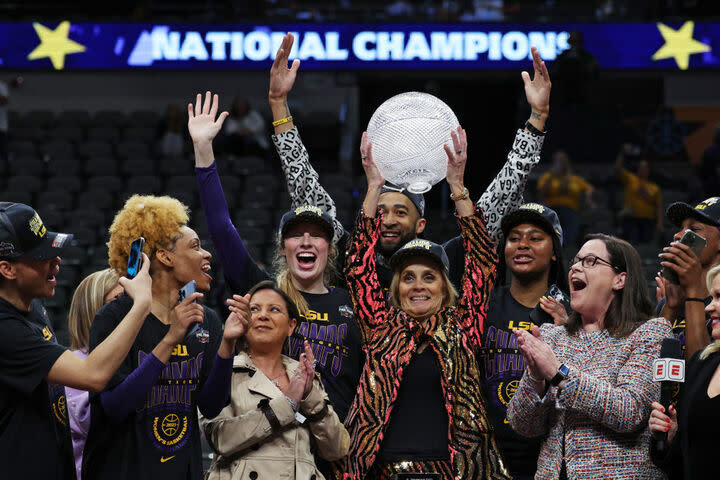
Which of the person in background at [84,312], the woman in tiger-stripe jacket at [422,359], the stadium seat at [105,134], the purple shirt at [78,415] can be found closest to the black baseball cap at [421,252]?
the woman in tiger-stripe jacket at [422,359]

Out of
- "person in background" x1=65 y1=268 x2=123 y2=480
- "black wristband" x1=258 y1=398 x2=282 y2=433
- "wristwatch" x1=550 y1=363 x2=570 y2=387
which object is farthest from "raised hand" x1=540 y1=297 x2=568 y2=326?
"person in background" x1=65 y1=268 x2=123 y2=480

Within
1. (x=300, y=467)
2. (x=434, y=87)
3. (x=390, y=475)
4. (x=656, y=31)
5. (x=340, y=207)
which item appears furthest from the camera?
(x=434, y=87)

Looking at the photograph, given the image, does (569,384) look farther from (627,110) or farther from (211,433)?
(627,110)

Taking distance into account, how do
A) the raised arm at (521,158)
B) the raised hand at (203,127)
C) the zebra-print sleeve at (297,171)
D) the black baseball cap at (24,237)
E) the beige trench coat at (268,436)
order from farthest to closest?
the zebra-print sleeve at (297,171) < the raised arm at (521,158) < the raised hand at (203,127) < the beige trench coat at (268,436) < the black baseball cap at (24,237)

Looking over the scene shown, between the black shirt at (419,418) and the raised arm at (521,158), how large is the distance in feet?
2.71

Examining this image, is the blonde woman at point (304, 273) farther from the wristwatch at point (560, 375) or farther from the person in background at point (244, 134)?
the person in background at point (244, 134)

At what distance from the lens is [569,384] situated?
3203 millimetres

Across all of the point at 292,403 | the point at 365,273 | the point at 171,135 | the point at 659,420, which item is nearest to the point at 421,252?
the point at 365,273

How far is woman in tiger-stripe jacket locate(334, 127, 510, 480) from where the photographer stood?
132 inches

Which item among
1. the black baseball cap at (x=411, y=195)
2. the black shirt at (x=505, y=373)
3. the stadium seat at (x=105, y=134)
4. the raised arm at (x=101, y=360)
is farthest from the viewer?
the stadium seat at (x=105, y=134)

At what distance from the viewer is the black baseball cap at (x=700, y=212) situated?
3.58 meters

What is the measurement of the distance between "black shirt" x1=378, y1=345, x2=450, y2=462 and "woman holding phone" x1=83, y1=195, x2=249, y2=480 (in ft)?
2.02

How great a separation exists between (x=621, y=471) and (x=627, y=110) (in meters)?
11.7

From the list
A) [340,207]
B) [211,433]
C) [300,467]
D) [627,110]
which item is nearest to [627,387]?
[300,467]
